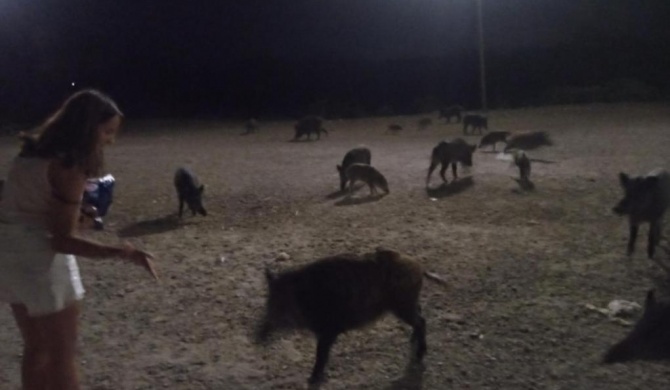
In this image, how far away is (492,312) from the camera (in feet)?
18.1

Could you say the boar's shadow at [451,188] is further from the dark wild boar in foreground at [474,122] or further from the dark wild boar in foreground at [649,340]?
the dark wild boar in foreground at [474,122]

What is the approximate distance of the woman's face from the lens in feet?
11.2

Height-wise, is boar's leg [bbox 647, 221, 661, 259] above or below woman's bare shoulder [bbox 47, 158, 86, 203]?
below

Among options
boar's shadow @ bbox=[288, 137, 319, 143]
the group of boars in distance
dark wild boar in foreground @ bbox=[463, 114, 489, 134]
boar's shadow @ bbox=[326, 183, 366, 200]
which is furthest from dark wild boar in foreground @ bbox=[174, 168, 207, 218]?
dark wild boar in foreground @ bbox=[463, 114, 489, 134]

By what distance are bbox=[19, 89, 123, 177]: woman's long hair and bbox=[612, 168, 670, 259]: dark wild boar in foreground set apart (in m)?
5.03

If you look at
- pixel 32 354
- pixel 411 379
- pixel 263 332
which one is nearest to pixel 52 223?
pixel 32 354

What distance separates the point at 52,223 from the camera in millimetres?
3336

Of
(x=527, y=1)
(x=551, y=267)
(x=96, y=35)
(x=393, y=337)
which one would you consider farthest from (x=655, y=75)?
(x=393, y=337)

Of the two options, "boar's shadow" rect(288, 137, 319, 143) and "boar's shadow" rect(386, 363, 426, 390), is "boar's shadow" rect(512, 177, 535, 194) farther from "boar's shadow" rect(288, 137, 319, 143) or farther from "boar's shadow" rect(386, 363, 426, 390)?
"boar's shadow" rect(288, 137, 319, 143)

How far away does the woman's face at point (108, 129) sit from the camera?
342cm

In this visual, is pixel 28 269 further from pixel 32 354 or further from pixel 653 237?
pixel 653 237

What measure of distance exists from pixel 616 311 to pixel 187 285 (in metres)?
3.42

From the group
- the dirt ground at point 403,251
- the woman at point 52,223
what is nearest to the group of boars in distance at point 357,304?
the dirt ground at point 403,251

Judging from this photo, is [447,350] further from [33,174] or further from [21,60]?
[21,60]
